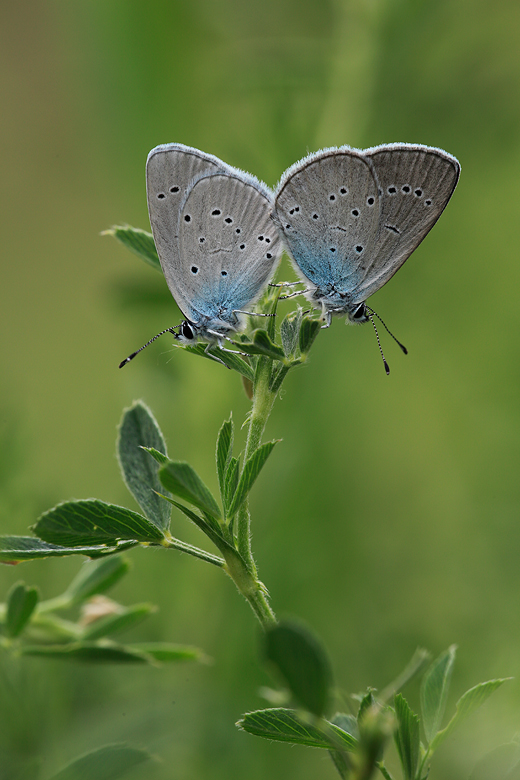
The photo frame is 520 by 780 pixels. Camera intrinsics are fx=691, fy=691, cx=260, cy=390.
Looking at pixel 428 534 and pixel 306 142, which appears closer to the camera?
pixel 306 142

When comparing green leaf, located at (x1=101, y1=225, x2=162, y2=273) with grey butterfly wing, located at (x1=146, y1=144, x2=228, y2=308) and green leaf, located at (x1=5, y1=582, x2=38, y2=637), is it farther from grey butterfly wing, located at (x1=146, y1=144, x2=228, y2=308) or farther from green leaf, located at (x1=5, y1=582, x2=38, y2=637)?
green leaf, located at (x1=5, y1=582, x2=38, y2=637)

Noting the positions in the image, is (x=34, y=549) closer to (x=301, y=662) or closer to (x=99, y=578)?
(x=99, y=578)

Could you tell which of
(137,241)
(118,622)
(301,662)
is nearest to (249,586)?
(301,662)

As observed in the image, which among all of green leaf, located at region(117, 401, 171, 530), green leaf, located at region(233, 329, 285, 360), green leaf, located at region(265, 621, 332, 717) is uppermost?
green leaf, located at region(233, 329, 285, 360)

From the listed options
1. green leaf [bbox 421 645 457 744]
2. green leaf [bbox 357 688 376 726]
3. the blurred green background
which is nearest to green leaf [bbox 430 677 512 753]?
green leaf [bbox 421 645 457 744]

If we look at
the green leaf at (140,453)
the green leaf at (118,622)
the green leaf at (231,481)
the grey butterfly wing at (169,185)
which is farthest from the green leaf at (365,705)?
the grey butterfly wing at (169,185)

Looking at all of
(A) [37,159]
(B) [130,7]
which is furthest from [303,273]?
(A) [37,159]

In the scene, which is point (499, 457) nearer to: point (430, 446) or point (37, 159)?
point (430, 446)
